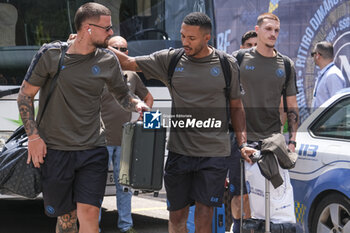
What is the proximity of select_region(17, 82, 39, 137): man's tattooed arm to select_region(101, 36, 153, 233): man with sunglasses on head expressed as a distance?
2258 millimetres

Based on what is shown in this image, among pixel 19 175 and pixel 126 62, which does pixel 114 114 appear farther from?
pixel 19 175

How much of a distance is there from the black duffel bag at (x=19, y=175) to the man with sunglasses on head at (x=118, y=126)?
215 cm

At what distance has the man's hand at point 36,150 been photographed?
197 inches

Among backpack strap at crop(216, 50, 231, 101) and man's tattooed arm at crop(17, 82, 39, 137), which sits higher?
backpack strap at crop(216, 50, 231, 101)

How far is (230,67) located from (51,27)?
11.0 ft

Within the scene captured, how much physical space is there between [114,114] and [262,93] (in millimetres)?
1826

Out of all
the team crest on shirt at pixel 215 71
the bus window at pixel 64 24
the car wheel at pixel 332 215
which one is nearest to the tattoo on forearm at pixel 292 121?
the car wheel at pixel 332 215

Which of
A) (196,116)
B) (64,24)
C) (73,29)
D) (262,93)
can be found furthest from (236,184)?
(64,24)

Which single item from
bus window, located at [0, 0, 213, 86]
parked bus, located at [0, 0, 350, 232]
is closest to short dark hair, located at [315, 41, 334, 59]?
parked bus, located at [0, 0, 350, 232]

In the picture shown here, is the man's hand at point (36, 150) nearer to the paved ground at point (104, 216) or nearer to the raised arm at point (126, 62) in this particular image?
the raised arm at point (126, 62)

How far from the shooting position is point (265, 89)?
618 cm

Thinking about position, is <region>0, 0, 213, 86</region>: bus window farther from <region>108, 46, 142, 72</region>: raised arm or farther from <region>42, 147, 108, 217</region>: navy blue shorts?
<region>42, 147, 108, 217</region>: navy blue shorts

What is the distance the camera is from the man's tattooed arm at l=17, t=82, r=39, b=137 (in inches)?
196

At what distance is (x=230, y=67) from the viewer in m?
5.43
